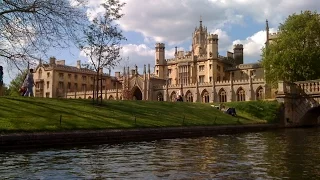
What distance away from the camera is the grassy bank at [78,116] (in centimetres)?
1948

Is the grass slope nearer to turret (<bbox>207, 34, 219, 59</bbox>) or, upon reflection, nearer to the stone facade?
turret (<bbox>207, 34, 219, 59</bbox>)

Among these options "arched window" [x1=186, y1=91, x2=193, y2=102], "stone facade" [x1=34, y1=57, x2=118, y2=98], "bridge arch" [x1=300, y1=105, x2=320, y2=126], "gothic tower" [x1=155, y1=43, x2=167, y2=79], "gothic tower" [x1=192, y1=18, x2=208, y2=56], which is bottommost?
"bridge arch" [x1=300, y1=105, x2=320, y2=126]

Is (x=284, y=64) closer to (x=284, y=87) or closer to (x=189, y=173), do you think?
(x=284, y=87)

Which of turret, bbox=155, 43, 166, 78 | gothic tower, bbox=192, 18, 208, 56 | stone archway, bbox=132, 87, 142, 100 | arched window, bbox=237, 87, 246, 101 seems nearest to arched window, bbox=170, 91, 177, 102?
stone archway, bbox=132, 87, 142, 100

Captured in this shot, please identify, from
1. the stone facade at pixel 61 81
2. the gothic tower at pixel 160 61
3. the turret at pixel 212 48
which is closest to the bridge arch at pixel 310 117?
the turret at pixel 212 48

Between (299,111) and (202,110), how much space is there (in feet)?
41.2

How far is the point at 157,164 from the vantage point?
42.2 feet

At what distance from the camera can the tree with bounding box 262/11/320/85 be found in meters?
50.7

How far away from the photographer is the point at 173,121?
28.8 metres

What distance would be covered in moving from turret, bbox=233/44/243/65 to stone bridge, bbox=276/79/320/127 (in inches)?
2923

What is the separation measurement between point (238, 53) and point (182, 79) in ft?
83.6

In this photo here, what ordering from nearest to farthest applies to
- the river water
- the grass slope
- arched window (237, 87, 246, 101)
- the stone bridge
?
the river water → the grass slope → the stone bridge → arched window (237, 87, 246, 101)

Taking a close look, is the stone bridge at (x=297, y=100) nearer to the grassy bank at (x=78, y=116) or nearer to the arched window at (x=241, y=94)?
the grassy bank at (x=78, y=116)

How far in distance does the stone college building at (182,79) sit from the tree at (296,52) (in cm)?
2292
